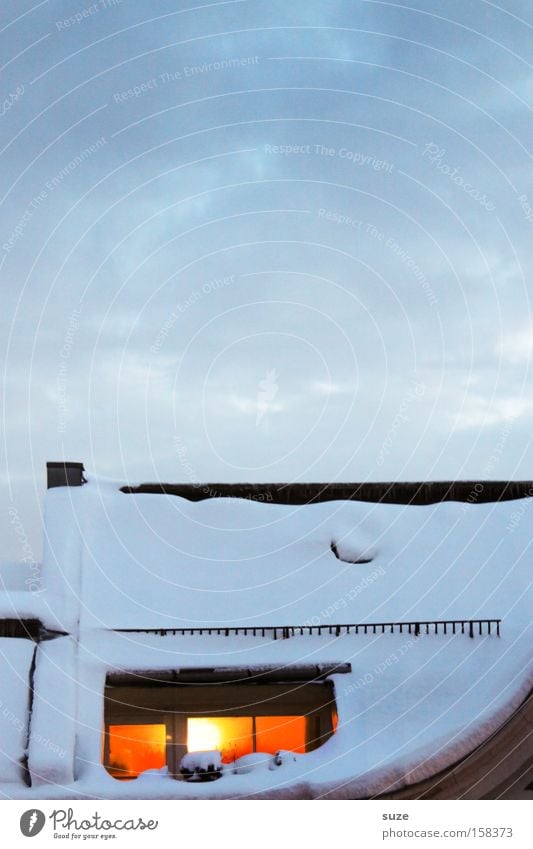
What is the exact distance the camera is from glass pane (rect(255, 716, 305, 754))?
89.4ft

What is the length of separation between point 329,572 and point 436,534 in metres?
3.54

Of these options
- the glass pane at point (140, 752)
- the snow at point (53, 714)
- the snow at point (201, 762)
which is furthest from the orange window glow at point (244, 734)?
the snow at point (53, 714)

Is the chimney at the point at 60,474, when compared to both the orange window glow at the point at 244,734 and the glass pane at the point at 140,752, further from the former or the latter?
the orange window glow at the point at 244,734

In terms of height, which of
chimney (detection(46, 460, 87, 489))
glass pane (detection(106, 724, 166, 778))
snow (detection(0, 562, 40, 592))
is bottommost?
glass pane (detection(106, 724, 166, 778))

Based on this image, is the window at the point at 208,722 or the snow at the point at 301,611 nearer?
the snow at the point at 301,611

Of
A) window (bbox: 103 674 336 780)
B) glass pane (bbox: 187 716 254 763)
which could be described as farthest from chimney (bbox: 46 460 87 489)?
glass pane (bbox: 187 716 254 763)

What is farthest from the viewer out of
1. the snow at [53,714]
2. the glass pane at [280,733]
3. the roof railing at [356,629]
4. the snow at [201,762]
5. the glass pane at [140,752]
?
the glass pane at [280,733]

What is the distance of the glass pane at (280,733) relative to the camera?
2723 cm

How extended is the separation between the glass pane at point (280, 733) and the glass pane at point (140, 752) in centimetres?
293

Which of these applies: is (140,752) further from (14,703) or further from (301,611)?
(301,611)

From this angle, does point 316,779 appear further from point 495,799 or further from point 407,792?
point 495,799

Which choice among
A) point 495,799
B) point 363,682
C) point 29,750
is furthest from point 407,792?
point 29,750

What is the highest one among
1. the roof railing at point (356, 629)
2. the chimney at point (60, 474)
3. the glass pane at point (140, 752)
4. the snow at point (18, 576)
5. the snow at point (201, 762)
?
the chimney at point (60, 474)

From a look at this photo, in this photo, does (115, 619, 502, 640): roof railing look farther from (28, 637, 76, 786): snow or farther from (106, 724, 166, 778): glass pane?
(106, 724, 166, 778): glass pane
